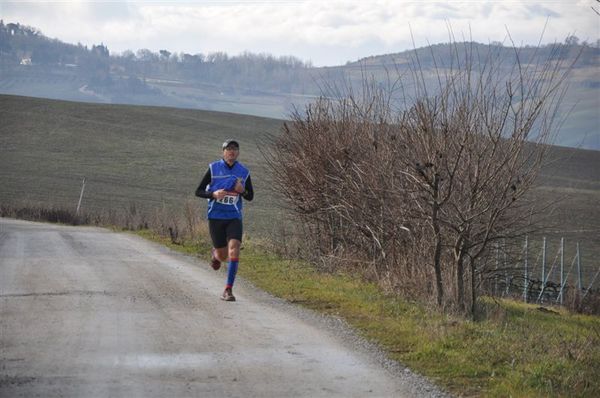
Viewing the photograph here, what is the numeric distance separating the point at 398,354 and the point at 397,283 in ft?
17.4

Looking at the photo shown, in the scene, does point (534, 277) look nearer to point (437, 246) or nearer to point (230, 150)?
point (437, 246)

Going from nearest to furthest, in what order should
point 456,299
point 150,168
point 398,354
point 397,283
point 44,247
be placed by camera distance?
point 398,354 → point 456,299 → point 397,283 → point 44,247 → point 150,168

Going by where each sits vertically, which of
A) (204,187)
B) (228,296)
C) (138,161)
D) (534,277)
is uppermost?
(204,187)

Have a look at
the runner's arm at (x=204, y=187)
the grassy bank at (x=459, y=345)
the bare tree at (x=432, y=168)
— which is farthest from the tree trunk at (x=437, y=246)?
the runner's arm at (x=204, y=187)

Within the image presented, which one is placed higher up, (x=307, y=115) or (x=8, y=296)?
(x=307, y=115)

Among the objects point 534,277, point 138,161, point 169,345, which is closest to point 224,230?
point 169,345

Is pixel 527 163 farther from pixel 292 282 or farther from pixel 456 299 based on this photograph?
pixel 292 282

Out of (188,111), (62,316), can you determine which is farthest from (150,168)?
(62,316)

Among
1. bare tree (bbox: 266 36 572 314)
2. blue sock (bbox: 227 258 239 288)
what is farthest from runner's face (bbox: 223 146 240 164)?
bare tree (bbox: 266 36 572 314)

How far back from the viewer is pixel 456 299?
1311 cm

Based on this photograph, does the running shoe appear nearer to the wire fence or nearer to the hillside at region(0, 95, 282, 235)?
the wire fence

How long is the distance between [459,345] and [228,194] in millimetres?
4183

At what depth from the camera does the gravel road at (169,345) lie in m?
7.05

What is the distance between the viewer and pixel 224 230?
41.5ft
